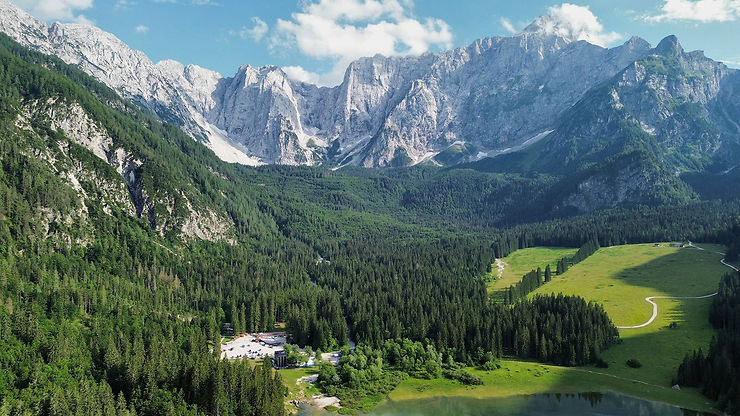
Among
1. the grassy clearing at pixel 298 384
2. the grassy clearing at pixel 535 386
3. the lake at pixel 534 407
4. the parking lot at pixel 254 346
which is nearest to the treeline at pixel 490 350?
the grassy clearing at pixel 535 386

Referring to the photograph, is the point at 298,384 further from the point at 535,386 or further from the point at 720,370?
the point at 720,370

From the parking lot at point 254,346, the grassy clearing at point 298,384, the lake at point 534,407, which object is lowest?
the lake at point 534,407

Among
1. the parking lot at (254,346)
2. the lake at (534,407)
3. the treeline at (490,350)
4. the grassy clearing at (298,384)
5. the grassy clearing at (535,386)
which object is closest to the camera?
the lake at (534,407)

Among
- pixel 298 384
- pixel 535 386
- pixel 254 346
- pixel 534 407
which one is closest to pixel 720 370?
pixel 535 386

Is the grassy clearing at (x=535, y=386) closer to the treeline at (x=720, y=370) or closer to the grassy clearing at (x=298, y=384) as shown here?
the treeline at (x=720, y=370)

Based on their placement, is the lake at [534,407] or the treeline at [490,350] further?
the treeline at [490,350]

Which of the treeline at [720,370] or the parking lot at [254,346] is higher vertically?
the parking lot at [254,346]

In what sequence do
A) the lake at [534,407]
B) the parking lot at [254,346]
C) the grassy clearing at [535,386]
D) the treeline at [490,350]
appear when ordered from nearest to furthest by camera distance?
the lake at [534,407]
the grassy clearing at [535,386]
the treeline at [490,350]
the parking lot at [254,346]

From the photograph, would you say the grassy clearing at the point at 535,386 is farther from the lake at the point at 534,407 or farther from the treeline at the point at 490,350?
the treeline at the point at 490,350
